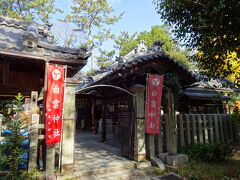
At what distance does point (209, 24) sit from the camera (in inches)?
235

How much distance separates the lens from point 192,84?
1030 centimetres

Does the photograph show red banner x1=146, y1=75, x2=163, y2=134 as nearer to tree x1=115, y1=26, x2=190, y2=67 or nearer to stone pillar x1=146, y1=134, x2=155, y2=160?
stone pillar x1=146, y1=134, x2=155, y2=160

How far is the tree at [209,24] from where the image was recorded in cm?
579

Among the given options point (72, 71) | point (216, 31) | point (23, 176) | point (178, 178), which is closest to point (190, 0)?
point (216, 31)

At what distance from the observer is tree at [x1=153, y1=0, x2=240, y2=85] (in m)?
5.79

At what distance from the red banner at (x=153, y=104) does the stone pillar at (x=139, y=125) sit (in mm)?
242

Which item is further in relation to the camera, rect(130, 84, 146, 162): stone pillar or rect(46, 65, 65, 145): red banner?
rect(130, 84, 146, 162): stone pillar

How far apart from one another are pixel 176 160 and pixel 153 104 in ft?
7.21

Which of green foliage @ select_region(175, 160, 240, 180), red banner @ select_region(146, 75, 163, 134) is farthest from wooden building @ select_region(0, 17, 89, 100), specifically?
green foliage @ select_region(175, 160, 240, 180)

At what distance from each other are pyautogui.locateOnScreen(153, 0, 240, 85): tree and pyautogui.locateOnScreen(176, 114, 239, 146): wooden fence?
2.52 m

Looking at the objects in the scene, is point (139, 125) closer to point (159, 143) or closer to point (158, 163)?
point (159, 143)

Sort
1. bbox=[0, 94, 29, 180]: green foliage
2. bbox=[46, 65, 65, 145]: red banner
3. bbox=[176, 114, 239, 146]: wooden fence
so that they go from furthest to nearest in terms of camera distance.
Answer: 1. bbox=[176, 114, 239, 146]: wooden fence
2. bbox=[46, 65, 65, 145]: red banner
3. bbox=[0, 94, 29, 180]: green foliage

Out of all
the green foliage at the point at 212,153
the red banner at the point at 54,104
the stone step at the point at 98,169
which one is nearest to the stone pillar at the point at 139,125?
the stone step at the point at 98,169

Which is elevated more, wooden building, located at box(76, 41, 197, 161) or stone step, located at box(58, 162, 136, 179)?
wooden building, located at box(76, 41, 197, 161)
